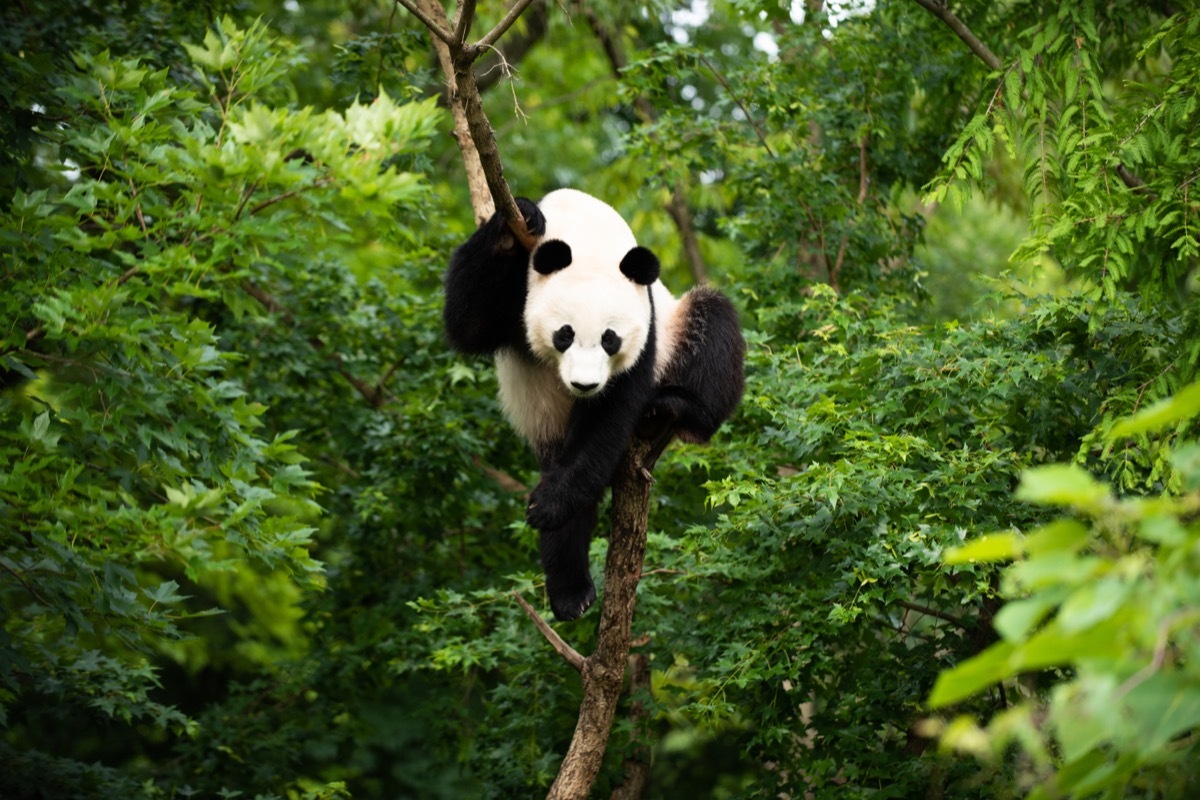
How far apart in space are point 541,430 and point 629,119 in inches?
256

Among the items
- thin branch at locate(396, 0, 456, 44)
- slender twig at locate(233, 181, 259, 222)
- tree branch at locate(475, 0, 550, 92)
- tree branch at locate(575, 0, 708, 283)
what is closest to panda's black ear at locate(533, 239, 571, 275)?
thin branch at locate(396, 0, 456, 44)

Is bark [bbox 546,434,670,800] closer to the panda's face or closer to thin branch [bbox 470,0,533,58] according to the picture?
the panda's face

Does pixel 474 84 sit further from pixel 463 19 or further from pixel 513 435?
pixel 513 435

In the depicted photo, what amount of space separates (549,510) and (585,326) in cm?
72

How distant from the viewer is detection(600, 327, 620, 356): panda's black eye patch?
3.82 m

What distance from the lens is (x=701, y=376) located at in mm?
4363

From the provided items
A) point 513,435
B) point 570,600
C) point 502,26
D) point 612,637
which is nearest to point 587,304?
point 502,26

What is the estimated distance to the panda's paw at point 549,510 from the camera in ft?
13.3

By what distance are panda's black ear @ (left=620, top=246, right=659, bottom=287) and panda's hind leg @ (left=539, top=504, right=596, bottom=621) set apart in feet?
3.14

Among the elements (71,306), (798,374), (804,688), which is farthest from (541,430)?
(71,306)

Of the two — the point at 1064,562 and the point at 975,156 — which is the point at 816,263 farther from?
the point at 1064,562

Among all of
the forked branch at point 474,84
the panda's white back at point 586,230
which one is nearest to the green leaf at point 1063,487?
the forked branch at point 474,84

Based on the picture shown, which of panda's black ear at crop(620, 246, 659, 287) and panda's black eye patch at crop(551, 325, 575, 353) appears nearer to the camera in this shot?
panda's black eye patch at crop(551, 325, 575, 353)

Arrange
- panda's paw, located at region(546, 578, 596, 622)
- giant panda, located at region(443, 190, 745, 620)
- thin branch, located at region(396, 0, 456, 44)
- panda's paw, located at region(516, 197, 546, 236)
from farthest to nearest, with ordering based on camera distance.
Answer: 1. panda's paw, located at region(546, 578, 596, 622)
2. panda's paw, located at region(516, 197, 546, 236)
3. giant panda, located at region(443, 190, 745, 620)
4. thin branch, located at region(396, 0, 456, 44)
